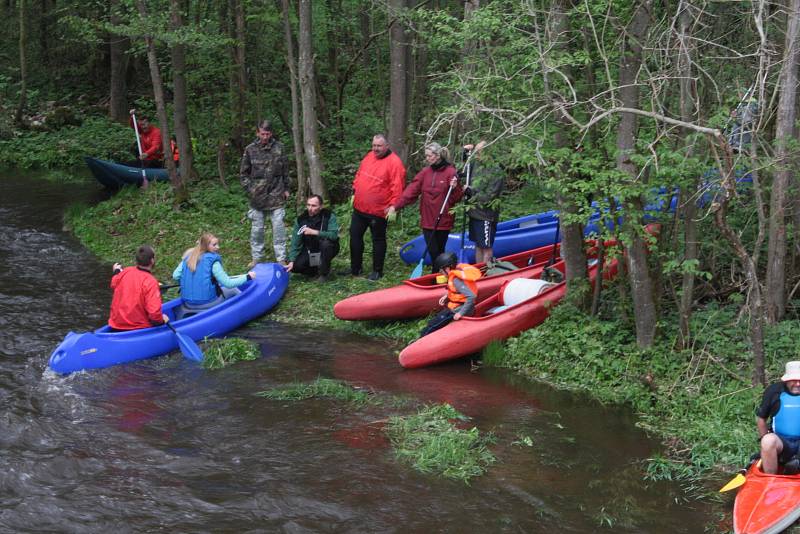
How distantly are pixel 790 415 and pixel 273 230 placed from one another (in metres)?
7.05

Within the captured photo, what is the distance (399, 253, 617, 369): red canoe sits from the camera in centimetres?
891

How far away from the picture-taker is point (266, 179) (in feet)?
37.0

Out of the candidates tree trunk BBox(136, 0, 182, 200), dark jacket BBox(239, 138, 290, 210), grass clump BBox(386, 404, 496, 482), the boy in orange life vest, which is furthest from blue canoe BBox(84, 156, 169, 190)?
grass clump BBox(386, 404, 496, 482)

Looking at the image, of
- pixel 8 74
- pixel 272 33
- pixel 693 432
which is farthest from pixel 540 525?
pixel 8 74

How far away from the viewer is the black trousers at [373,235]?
11.0m

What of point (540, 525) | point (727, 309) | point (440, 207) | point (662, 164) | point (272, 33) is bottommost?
point (540, 525)

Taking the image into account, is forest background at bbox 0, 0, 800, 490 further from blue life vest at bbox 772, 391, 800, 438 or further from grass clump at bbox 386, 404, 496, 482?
grass clump at bbox 386, 404, 496, 482

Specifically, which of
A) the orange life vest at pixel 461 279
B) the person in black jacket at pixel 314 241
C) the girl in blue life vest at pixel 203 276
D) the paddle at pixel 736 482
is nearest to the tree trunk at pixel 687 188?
the paddle at pixel 736 482

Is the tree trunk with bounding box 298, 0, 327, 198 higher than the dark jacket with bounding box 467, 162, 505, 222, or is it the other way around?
the tree trunk with bounding box 298, 0, 327, 198

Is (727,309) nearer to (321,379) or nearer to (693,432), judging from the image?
(693,432)

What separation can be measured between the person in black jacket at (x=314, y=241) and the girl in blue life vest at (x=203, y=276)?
1.31 metres

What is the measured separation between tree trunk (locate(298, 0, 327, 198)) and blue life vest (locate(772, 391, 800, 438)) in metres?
7.57

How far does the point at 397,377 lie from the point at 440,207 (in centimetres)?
261

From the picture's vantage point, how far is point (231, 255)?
40.5 feet
